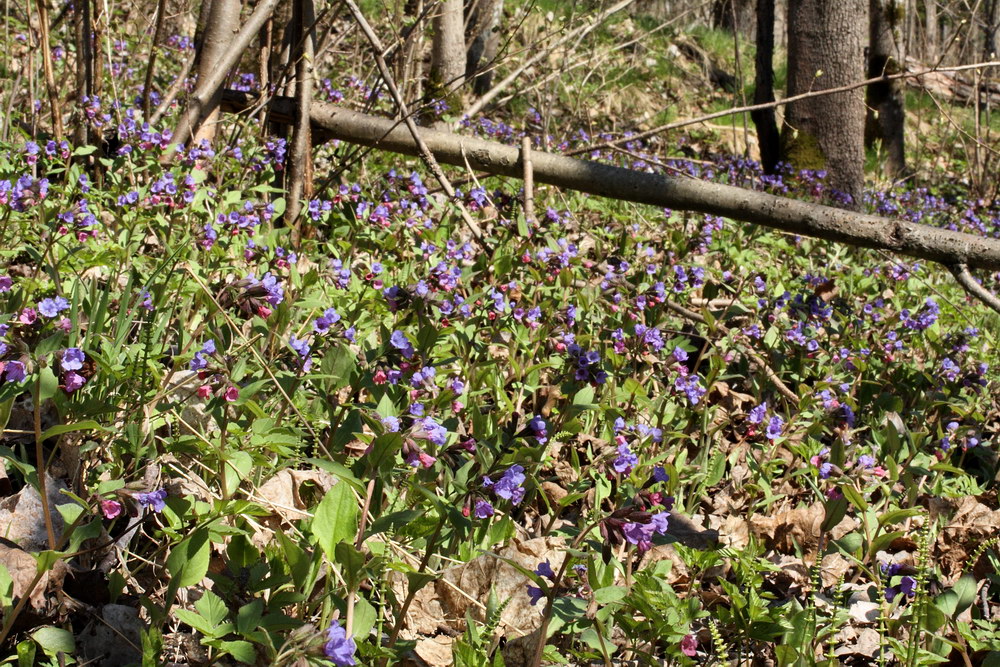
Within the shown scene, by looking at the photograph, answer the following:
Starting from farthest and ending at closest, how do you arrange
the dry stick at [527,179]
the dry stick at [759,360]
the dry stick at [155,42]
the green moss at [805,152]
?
the green moss at [805,152] < the dry stick at [527,179] < the dry stick at [155,42] < the dry stick at [759,360]

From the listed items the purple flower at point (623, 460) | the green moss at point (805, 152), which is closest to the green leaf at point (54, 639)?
the purple flower at point (623, 460)

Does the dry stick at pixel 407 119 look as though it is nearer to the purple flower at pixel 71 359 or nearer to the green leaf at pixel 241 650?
the purple flower at pixel 71 359

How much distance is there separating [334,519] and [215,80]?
2.59 metres

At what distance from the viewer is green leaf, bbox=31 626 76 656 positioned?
4.48 ft

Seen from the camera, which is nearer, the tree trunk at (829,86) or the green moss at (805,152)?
the tree trunk at (829,86)

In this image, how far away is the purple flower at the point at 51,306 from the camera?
1951mm

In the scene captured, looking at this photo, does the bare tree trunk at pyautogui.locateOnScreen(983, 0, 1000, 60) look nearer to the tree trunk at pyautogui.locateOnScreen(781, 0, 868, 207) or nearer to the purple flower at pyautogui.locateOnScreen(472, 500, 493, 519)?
the tree trunk at pyautogui.locateOnScreen(781, 0, 868, 207)

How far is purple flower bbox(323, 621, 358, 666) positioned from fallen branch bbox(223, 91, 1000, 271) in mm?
2543

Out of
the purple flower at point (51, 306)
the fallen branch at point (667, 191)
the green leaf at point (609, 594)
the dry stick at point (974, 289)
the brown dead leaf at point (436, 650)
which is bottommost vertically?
the brown dead leaf at point (436, 650)

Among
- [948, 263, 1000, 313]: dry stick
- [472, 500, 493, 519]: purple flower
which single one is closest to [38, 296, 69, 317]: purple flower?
[472, 500, 493, 519]: purple flower

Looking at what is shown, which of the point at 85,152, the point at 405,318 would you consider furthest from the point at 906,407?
the point at 85,152

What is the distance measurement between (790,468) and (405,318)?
1.22 metres

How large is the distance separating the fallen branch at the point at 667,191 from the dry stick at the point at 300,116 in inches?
4.4

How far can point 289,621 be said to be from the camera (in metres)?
1.37
